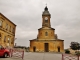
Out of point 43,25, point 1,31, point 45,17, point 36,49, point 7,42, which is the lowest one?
point 36,49

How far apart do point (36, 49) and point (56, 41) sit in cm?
839

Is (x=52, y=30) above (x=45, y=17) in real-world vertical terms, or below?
below

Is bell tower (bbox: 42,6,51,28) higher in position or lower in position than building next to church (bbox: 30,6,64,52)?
higher

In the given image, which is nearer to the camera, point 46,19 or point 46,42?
point 46,42

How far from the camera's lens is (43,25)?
4638cm

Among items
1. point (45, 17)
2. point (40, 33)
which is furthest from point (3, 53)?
point (45, 17)

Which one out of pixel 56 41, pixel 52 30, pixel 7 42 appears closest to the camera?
pixel 7 42

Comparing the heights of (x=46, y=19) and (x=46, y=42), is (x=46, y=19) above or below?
above

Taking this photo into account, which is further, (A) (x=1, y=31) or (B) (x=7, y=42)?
(B) (x=7, y=42)

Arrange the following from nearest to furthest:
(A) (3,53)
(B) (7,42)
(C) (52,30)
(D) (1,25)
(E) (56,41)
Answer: (A) (3,53), (D) (1,25), (B) (7,42), (E) (56,41), (C) (52,30)

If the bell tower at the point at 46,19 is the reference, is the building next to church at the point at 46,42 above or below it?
below

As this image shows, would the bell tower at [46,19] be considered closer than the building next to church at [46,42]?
No

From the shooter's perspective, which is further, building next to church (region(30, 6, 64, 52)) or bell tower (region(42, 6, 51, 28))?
bell tower (region(42, 6, 51, 28))

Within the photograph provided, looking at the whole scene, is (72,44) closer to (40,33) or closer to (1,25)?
(40,33)
